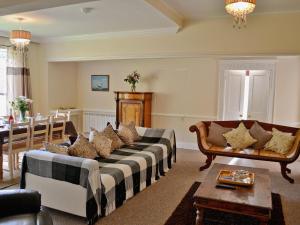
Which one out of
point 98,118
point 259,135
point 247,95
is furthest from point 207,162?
point 98,118

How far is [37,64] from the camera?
6879 mm

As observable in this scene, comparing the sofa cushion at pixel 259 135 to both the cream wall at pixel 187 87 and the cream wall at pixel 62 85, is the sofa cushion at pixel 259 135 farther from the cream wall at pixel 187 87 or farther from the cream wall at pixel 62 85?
the cream wall at pixel 62 85

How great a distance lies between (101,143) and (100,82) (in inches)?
153

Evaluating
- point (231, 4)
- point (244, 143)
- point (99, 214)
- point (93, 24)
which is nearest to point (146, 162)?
point (99, 214)

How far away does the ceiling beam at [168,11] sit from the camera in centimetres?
393

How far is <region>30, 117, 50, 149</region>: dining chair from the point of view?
432 cm

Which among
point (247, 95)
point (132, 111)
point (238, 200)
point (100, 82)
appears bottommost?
point (238, 200)

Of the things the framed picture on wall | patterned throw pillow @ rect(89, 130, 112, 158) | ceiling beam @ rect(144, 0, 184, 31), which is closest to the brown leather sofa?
patterned throw pillow @ rect(89, 130, 112, 158)

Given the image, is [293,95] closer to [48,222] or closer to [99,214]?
[99,214]

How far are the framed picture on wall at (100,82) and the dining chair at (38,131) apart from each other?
280cm

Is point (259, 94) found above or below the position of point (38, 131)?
above

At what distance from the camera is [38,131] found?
443cm

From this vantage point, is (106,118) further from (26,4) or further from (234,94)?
(26,4)

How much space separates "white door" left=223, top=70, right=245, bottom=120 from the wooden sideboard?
5.94 ft
